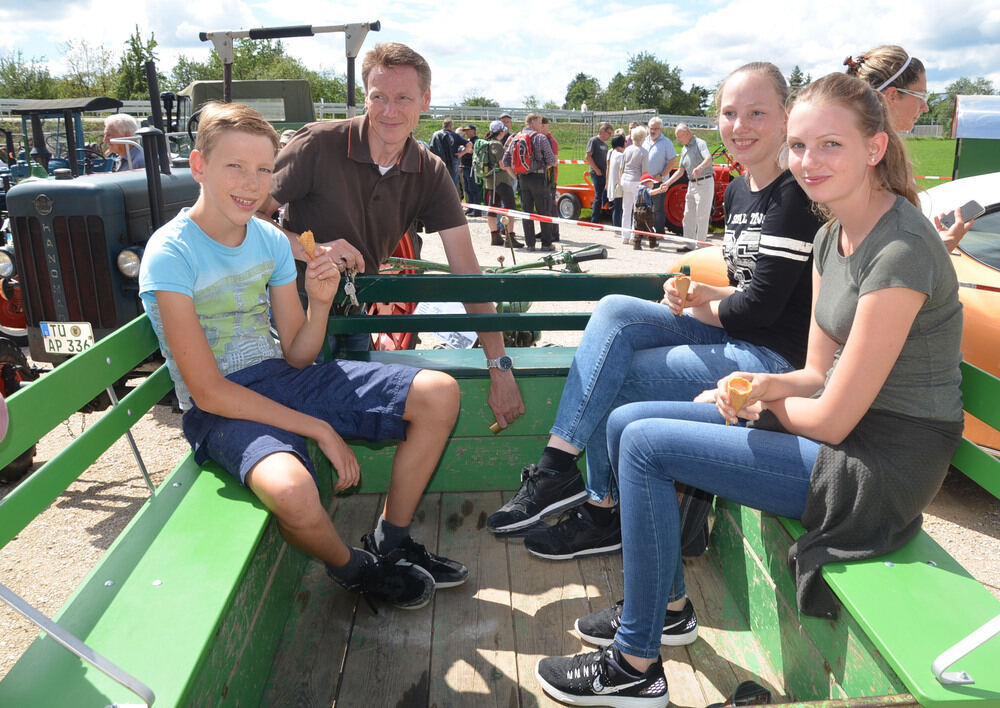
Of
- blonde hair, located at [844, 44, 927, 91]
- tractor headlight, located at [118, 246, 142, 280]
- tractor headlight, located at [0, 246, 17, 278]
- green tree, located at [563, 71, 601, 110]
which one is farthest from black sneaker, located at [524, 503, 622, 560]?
green tree, located at [563, 71, 601, 110]

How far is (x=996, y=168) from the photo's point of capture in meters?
7.44

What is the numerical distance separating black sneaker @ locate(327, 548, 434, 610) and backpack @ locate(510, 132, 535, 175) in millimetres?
9755

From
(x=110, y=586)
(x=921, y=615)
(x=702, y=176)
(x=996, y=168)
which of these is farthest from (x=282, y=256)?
(x=702, y=176)

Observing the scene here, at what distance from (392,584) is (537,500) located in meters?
0.58

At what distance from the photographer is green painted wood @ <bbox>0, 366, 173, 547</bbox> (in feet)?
5.16

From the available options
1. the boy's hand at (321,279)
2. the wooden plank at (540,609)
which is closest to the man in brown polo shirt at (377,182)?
the boy's hand at (321,279)

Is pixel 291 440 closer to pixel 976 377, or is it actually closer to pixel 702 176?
pixel 976 377

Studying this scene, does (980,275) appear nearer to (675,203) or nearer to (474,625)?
(474,625)

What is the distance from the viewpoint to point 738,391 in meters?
1.87

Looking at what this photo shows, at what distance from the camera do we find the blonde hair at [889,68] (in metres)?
2.61

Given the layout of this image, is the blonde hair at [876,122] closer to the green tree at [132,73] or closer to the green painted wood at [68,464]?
the green painted wood at [68,464]

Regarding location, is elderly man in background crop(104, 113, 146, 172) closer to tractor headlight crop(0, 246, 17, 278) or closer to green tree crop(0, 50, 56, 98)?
tractor headlight crop(0, 246, 17, 278)

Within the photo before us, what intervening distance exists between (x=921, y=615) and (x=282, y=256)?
206cm

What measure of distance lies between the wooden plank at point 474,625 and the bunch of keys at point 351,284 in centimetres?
97
